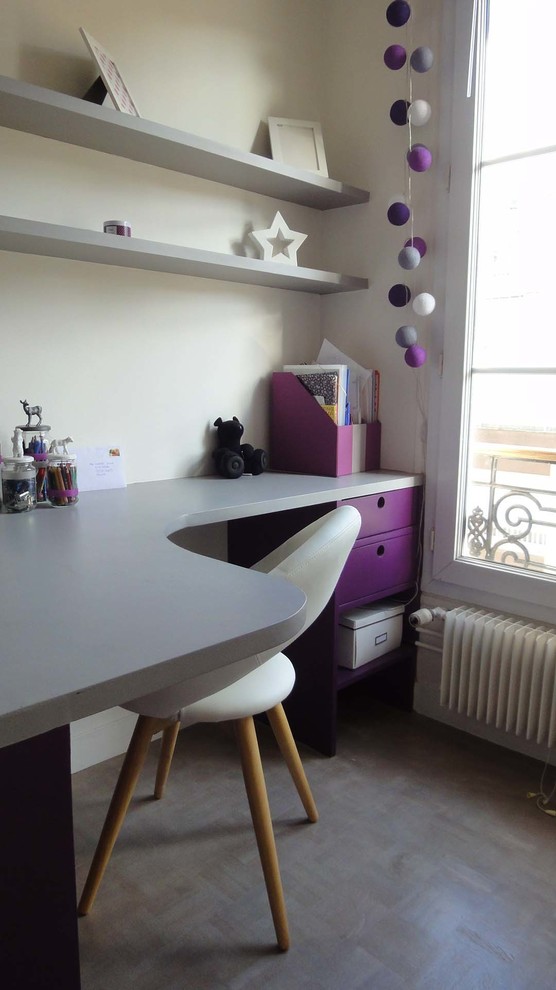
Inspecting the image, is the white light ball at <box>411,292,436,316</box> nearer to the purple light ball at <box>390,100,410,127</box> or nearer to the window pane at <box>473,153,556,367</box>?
the window pane at <box>473,153,556,367</box>

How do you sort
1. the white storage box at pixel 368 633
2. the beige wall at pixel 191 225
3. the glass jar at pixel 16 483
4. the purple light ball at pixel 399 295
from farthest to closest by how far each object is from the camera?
the purple light ball at pixel 399 295
the white storage box at pixel 368 633
the beige wall at pixel 191 225
the glass jar at pixel 16 483

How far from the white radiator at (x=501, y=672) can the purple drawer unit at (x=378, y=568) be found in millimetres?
211

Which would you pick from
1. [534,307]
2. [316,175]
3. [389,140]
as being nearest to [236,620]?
[534,307]

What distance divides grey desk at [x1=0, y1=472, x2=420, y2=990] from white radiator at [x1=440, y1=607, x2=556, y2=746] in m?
1.26

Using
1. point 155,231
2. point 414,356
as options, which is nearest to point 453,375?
point 414,356

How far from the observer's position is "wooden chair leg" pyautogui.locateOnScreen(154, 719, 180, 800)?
1798mm

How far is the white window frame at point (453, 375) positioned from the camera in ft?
6.75

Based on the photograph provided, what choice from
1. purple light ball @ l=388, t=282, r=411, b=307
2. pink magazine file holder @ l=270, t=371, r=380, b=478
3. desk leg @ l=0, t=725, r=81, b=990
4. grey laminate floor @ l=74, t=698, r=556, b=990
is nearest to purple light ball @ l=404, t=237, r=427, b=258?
purple light ball @ l=388, t=282, r=411, b=307

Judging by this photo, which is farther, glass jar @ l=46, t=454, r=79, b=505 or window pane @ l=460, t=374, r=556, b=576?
window pane @ l=460, t=374, r=556, b=576

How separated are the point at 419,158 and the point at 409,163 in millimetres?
46

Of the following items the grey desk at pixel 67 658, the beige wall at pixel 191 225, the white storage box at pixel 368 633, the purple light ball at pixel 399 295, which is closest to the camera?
Answer: the grey desk at pixel 67 658

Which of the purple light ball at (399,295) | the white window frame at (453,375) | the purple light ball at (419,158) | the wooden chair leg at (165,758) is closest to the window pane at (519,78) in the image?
the white window frame at (453,375)

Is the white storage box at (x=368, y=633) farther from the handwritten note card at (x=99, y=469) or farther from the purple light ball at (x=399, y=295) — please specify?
the purple light ball at (x=399, y=295)

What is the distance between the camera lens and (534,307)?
2.00 meters
